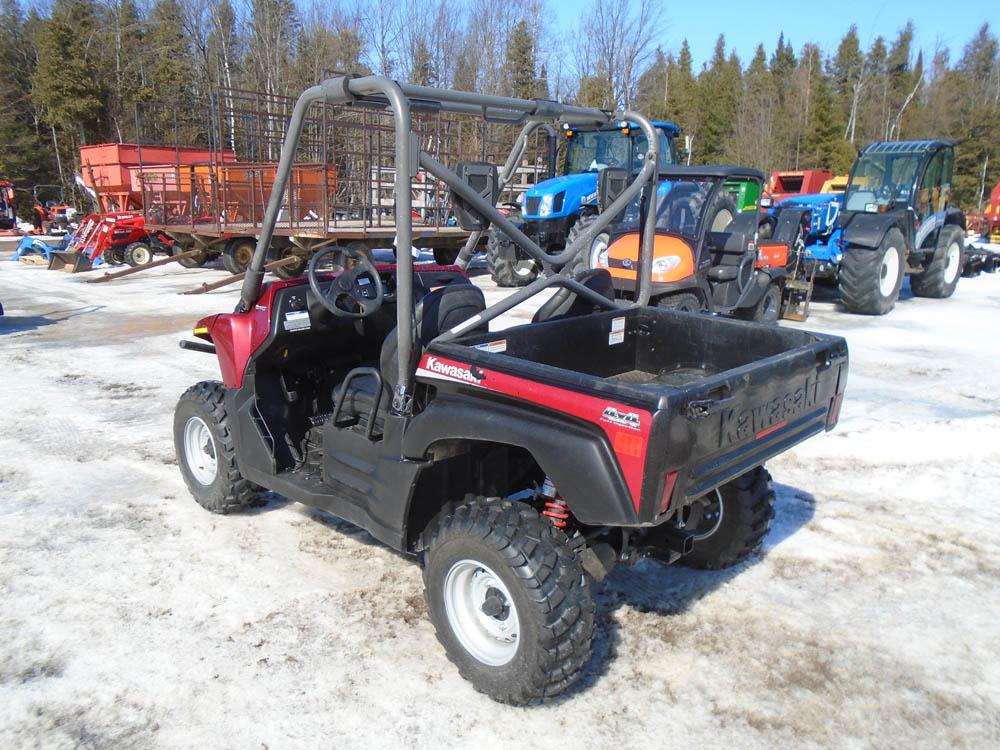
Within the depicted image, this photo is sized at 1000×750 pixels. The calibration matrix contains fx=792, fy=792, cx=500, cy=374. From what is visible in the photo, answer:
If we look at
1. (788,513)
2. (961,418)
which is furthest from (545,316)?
(961,418)

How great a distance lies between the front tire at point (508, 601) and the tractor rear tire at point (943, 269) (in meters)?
11.2

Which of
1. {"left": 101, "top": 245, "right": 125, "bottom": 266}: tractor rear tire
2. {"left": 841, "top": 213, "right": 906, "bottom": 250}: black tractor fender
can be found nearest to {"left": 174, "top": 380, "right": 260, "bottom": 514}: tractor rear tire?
{"left": 841, "top": 213, "right": 906, "bottom": 250}: black tractor fender

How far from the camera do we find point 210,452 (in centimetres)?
422

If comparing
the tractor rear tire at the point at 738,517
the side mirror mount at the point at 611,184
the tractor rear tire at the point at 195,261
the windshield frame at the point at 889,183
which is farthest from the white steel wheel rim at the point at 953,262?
the tractor rear tire at the point at 195,261

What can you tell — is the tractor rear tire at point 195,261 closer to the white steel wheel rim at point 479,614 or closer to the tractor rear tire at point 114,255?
the tractor rear tire at point 114,255

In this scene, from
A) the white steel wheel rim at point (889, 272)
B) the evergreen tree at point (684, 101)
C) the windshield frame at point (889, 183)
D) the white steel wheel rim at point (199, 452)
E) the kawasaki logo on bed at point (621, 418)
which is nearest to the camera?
the kawasaki logo on bed at point (621, 418)

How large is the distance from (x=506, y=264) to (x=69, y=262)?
353 inches

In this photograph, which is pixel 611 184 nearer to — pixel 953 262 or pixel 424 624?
pixel 424 624

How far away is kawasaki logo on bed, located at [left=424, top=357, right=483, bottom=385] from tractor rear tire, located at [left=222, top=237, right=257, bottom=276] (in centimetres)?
1186

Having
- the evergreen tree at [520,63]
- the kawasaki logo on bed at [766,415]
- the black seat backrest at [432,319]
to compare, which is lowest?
the kawasaki logo on bed at [766,415]

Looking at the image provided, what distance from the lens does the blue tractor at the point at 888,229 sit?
10109mm

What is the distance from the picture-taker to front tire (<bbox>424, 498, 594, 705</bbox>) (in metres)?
2.50

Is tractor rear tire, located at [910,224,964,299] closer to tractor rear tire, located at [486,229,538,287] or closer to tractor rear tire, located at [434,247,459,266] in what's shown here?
tractor rear tire, located at [486,229,538,287]

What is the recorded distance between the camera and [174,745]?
2498 millimetres
